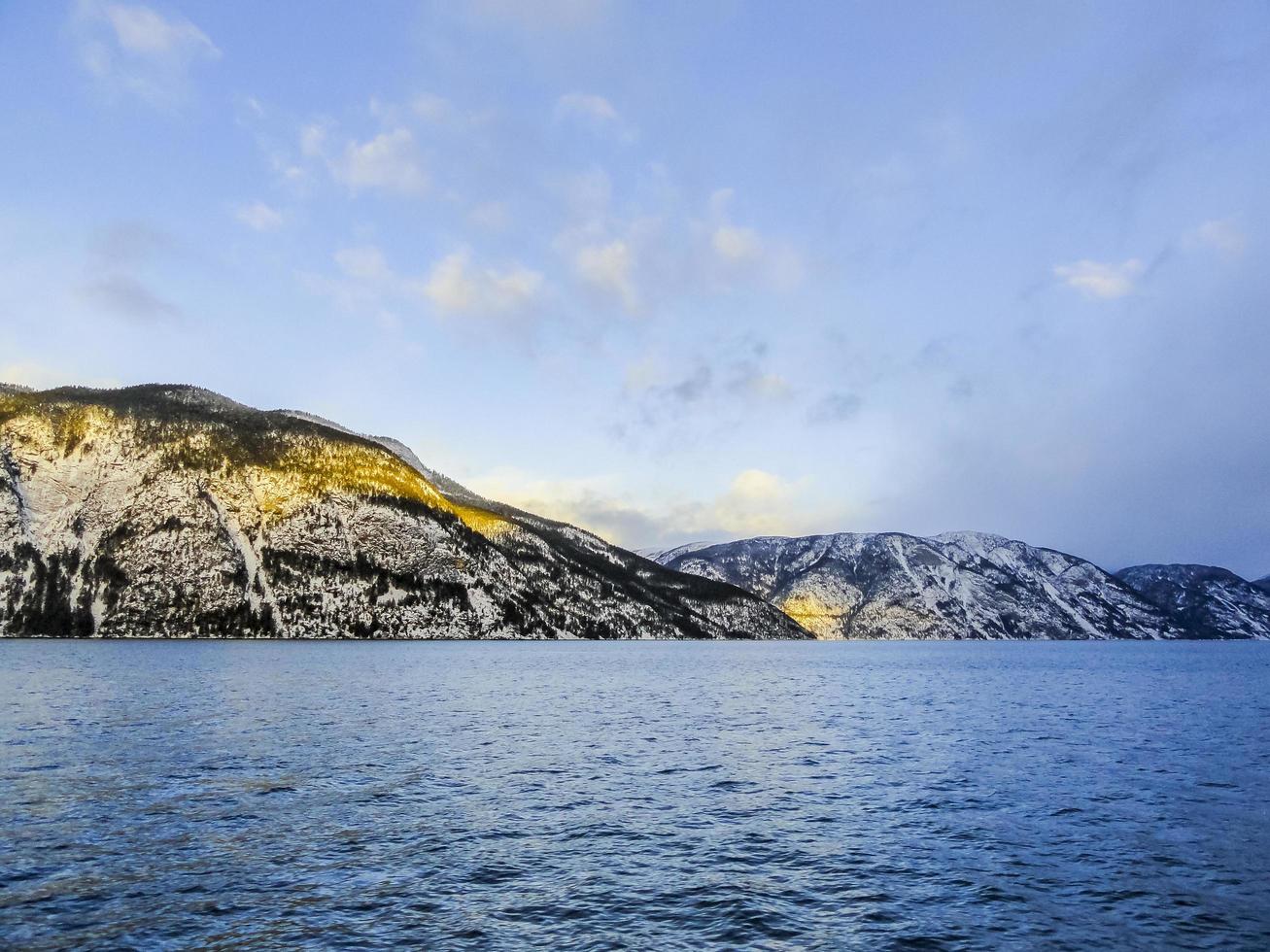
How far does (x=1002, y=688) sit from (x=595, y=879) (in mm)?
105410

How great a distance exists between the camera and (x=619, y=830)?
105 ft

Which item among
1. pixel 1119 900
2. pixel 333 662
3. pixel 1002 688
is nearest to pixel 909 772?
pixel 1119 900

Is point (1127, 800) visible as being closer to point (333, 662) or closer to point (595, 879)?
point (595, 879)

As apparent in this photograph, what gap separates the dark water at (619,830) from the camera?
2183 centimetres

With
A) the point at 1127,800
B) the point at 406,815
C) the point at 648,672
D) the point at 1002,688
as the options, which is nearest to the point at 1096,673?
the point at 1002,688

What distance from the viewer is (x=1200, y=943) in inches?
816

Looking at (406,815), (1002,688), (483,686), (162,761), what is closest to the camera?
(406,815)

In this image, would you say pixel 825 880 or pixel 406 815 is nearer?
pixel 825 880

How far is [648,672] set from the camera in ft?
464

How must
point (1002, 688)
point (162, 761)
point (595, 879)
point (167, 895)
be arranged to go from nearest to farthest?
point (167, 895), point (595, 879), point (162, 761), point (1002, 688)

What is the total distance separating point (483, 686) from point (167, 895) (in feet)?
256

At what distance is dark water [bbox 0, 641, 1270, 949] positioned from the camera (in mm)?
21828

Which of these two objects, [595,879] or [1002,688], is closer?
[595,879]

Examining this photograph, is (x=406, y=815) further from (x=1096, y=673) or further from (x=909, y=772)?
(x=1096, y=673)
